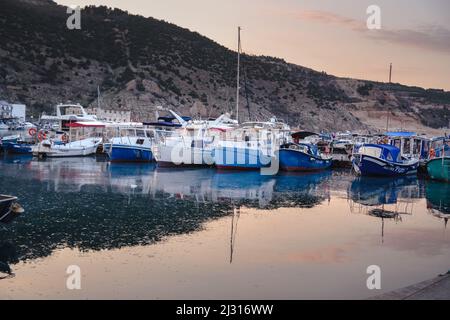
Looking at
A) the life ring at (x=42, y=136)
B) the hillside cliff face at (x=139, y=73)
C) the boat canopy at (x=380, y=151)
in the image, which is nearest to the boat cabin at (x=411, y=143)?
the boat canopy at (x=380, y=151)

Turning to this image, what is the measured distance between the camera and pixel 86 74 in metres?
81.9

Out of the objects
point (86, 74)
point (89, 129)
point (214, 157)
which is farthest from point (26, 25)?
point (214, 157)

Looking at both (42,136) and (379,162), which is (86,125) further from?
(379,162)

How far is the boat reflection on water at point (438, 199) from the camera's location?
20.5 metres

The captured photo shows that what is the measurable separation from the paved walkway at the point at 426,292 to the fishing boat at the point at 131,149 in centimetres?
3329

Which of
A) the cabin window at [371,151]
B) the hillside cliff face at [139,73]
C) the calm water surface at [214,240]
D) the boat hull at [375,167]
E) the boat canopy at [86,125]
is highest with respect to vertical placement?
the hillside cliff face at [139,73]

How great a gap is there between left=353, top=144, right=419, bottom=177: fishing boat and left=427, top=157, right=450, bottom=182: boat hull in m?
2.16

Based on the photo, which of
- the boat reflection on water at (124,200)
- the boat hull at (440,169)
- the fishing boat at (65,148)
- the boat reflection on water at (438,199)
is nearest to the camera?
the boat reflection on water at (124,200)

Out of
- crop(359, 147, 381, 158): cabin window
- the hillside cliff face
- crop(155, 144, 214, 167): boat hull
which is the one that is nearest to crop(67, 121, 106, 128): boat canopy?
crop(155, 144, 214, 167): boat hull

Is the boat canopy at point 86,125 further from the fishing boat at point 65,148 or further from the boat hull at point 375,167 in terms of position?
the boat hull at point 375,167

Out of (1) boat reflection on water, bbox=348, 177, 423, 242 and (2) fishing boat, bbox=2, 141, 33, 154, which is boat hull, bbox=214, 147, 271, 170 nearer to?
(1) boat reflection on water, bbox=348, 177, 423, 242

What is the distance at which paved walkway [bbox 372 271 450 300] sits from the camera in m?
7.87

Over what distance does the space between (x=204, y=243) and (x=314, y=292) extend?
4.26 m

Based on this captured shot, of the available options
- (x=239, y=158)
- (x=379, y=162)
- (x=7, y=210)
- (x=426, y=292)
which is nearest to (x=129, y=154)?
(x=239, y=158)
